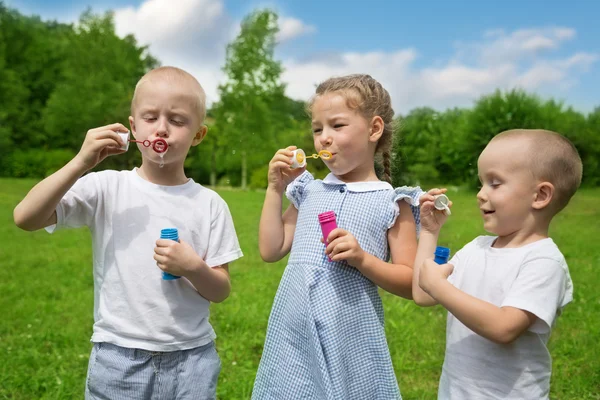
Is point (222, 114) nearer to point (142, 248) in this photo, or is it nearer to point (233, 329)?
point (233, 329)

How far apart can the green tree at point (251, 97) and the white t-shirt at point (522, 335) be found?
1969 cm

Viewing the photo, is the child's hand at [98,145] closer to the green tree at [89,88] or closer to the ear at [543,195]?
the ear at [543,195]

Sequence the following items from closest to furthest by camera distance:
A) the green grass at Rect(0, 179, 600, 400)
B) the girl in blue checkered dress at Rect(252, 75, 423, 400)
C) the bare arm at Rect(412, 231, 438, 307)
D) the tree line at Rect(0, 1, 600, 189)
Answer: the bare arm at Rect(412, 231, 438, 307)
the girl in blue checkered dress at Rect(252, 75, 423, 400)
the green grass at Rect(0, 179, 600, 400)
the tree line at Rect(0, 1, 600, 189)

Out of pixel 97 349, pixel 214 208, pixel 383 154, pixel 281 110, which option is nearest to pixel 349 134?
pixel 383 154

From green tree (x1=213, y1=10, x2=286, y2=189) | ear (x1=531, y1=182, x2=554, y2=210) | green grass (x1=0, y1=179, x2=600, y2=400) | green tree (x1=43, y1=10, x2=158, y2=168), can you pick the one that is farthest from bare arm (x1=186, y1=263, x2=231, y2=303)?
green tree (x1=43, y1=10, x2=158, y2=168)

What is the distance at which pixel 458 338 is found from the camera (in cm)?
190

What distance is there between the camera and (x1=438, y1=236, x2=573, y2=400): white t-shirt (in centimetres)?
170

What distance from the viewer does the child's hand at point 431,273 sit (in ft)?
5.76

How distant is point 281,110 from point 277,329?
2312 cm

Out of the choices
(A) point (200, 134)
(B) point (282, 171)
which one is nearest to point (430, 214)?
(B) point (282, 171)

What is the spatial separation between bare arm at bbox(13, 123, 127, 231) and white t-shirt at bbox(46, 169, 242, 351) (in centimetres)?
10

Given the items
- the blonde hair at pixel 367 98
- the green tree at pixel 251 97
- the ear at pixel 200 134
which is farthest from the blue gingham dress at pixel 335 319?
the green tree at pixel 251 97

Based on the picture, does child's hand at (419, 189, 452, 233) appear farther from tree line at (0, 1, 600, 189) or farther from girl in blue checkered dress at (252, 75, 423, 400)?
tree line at (0, 1, 600, 189)

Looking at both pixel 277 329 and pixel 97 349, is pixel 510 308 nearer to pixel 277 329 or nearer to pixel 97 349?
pixel 277 329
